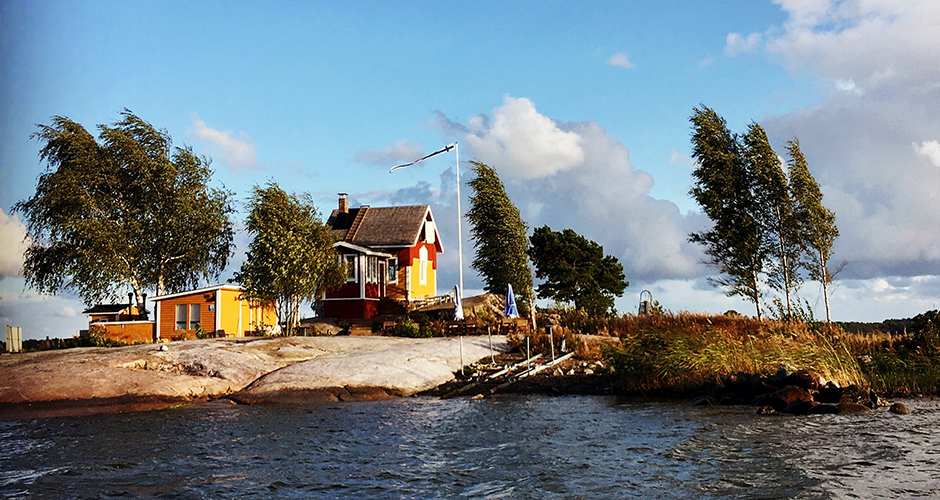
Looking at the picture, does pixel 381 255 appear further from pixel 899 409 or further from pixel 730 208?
pixel 899 409

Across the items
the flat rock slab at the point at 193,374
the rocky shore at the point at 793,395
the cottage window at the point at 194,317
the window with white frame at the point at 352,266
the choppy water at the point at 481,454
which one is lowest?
the choppy water at the point at 481,454

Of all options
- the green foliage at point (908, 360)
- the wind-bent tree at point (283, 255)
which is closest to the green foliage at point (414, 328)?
the wind-bent tree at point (283, 255)

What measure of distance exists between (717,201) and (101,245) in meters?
32.7

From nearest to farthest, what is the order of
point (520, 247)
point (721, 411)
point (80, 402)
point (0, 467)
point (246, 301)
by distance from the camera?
point (0, 467) < point (721, 411) < point (80, 402) < point (246, 301) < point (520, 247)

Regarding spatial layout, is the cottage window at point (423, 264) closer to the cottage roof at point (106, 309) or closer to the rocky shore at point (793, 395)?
the cottage roof at point (106, 309)

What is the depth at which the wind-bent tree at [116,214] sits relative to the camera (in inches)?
1566

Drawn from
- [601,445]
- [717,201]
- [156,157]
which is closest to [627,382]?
[601,445]

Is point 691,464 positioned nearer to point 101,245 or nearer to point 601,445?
point 601,445

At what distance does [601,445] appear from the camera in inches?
492

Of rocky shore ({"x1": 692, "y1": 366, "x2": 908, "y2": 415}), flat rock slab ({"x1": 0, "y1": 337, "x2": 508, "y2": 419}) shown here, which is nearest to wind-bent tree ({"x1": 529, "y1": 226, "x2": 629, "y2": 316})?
flat rock slab ({"x1": 0, "y1": 337, "x2": 508, "y2": 419})

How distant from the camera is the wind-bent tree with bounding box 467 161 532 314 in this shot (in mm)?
41906

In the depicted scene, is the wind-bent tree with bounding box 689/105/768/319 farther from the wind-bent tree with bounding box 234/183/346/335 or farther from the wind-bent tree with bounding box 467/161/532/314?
the wind-bent tree with bounding box 234/183/346/335

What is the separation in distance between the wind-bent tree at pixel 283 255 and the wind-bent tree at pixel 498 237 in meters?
9.19

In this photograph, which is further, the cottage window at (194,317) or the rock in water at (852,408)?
the cottage window at (194,317)
